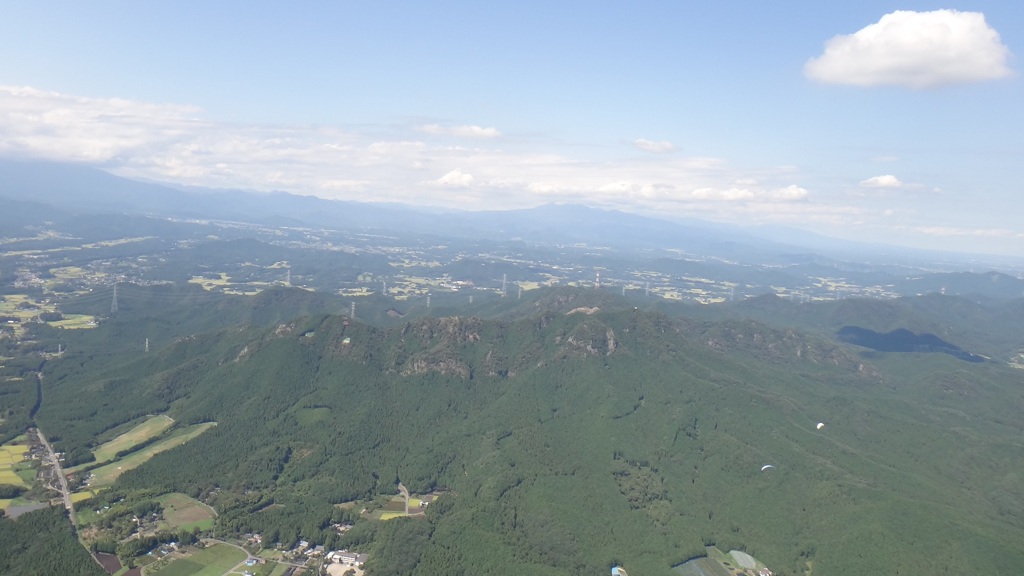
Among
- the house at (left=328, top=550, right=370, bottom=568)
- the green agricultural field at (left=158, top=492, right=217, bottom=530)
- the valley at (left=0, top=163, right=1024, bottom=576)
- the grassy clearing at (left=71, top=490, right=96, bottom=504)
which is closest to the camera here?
the house at (left=328, top=550, right=370, bottom=568)

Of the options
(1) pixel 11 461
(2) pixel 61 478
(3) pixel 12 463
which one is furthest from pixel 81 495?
(1) pixel 11 461

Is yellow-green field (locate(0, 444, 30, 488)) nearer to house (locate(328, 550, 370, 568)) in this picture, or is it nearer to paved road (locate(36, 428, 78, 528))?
paved road (locate(36, 428, 78, 528))

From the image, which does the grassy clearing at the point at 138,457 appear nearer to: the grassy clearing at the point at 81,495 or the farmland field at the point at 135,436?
the grassy clearing at the point at 81,495

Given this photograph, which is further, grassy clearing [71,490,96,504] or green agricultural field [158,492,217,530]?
grassy clearing [71,490,96,504]

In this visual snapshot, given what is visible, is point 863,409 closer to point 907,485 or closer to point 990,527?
point 907,485

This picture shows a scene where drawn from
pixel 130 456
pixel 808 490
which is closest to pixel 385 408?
pixel 130 456

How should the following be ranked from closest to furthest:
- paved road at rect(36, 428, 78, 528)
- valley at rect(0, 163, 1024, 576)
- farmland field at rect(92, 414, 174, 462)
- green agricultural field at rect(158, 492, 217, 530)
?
valley at rect(0, 163, 1024, 576) < green agricultural field at rect(158, 492, 217, 530) < paved road at rect(36, 428, 78, 528) < farmland field at rect(92, 414, 174, 462)

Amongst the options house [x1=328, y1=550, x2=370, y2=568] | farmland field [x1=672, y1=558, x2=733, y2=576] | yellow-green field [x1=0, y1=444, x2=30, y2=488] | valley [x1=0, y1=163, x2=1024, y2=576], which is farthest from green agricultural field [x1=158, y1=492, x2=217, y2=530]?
farmland field [x1=672, y1=558, x2=733, y2=576]

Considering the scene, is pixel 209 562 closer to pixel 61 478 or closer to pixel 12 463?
pixel 61 478
